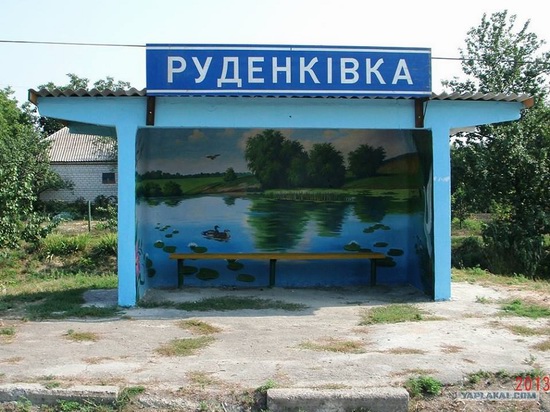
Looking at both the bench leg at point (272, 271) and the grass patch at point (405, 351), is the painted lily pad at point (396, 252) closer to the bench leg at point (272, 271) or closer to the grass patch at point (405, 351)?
the bench leg at point (272, 271)

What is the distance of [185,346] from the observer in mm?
6586

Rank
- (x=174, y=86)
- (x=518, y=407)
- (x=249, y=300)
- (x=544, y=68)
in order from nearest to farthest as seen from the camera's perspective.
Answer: (x=518, y=407) → (x=174, y=86) → (x=249, y=300) → (x=544, y=68)

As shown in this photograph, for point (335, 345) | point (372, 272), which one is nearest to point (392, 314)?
point (335, 345)

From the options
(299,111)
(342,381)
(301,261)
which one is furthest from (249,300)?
(342,381)

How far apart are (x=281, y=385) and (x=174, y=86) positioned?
4.88 m

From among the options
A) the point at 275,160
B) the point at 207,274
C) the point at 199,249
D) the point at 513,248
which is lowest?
the point at 207,274

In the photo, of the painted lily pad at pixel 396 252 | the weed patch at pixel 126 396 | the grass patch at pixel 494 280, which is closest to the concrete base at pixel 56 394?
the weed patch at pixel 126 396

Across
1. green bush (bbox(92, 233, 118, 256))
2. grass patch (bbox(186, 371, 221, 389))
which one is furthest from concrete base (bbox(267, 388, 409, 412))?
green bush (bbox(92, 233, 118, 256))

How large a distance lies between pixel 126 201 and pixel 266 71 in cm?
272

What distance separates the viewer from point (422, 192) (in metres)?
10.2

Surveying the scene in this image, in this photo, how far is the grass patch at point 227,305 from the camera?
8805 mm

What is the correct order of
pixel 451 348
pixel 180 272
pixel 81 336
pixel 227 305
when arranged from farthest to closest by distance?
pixel 180 272
pixel 227 305
pixel 81 336
pixel 451 348

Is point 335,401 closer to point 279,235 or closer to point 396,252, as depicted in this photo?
point 279,235

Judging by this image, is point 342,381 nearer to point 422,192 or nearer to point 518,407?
point 518,407
